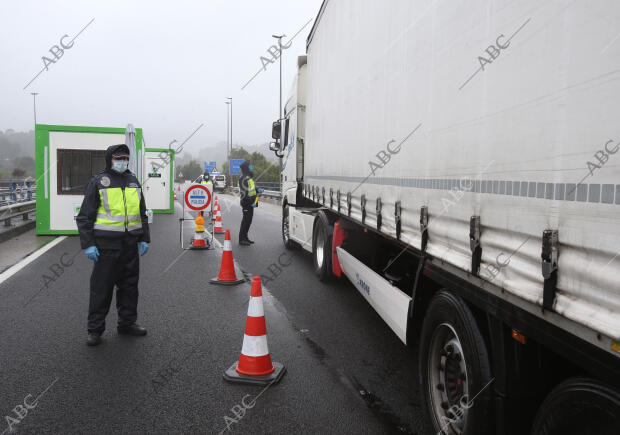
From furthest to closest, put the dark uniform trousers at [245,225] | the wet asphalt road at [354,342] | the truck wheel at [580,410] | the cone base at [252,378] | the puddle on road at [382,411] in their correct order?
the dark uniform trousers at [245,225], the cone base at [252,378], the wet asphalt road at [354,342], the puddle on road at [382,411], the truck wheel at [580,410]

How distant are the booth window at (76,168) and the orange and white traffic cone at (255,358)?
1136 cm

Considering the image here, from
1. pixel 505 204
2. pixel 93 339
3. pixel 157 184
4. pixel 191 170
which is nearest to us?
pixel 505 204

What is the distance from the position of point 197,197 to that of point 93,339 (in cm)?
756

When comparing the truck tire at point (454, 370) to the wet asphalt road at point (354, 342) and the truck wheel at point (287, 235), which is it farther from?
the truck wheel at point (287, 235)

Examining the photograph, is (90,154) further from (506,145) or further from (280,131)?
(506,145)

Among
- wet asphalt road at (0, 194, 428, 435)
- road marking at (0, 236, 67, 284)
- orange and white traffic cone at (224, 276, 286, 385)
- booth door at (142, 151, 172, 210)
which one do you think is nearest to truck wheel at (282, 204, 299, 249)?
wet asphalt road at (0, 194, 428, 435)

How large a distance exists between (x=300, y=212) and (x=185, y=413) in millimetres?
6930

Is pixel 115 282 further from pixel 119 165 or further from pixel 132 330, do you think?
pixel 119 165

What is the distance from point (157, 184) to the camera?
24.3 meters

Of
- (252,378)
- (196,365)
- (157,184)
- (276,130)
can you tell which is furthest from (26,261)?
(157,184)

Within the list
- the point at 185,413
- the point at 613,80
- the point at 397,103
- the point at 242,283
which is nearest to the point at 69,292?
the point at 242,283

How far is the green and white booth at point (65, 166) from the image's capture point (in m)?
14.1

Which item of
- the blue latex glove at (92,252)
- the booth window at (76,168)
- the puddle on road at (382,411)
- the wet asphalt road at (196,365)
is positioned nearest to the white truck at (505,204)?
the puddle on road at (382,411)

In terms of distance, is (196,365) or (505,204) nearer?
(505,204)
